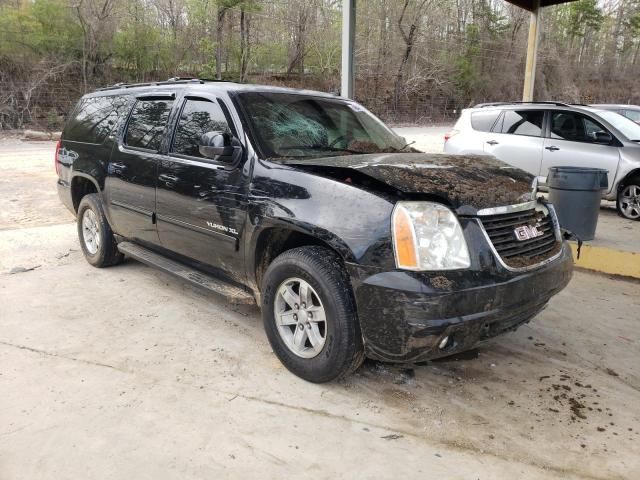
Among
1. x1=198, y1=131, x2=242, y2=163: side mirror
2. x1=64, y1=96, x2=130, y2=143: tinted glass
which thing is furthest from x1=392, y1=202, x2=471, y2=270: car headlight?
x1=64, y1=96, x2=130, y2=143: tinted glass

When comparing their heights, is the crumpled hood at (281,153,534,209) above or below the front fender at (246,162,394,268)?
above

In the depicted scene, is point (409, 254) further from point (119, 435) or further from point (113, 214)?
point (113, 214)

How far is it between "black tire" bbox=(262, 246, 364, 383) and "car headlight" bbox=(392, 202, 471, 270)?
411mm

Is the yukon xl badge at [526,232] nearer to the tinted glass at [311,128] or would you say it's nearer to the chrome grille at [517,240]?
the chrome grille at [517,240]

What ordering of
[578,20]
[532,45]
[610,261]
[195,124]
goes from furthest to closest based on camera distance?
[578,20] → [532,45] → [610,261] → [195,124]

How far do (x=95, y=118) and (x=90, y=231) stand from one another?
1175 millimetres

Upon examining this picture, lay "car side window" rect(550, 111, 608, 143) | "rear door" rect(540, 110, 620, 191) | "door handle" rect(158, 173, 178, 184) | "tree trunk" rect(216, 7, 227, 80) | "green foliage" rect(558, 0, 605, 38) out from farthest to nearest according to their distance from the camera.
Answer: "green foliage" rect(558, 0, 605, 38) → "tree trunk" rect(216, 7, 227, 80) → "car side window" rect(550, 111, 608, 143) → "rear door" rect(540, 110, 620, 191) → "door handle" rect(158, 173, 178, 184)

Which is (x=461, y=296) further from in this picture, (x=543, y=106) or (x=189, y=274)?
(x=543, y=106)

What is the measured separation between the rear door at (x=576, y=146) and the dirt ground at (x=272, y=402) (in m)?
4.21

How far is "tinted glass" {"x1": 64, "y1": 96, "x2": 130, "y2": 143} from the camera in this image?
5168mm

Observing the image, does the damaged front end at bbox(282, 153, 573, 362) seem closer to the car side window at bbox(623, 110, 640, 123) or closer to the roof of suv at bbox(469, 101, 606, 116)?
the roof of suv at bbox(469, 101, 606, 116)

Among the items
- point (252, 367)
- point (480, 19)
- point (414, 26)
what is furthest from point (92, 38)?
point (480, 19)

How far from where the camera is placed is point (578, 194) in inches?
233

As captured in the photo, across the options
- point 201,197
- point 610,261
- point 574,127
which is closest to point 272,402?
point 201,197
